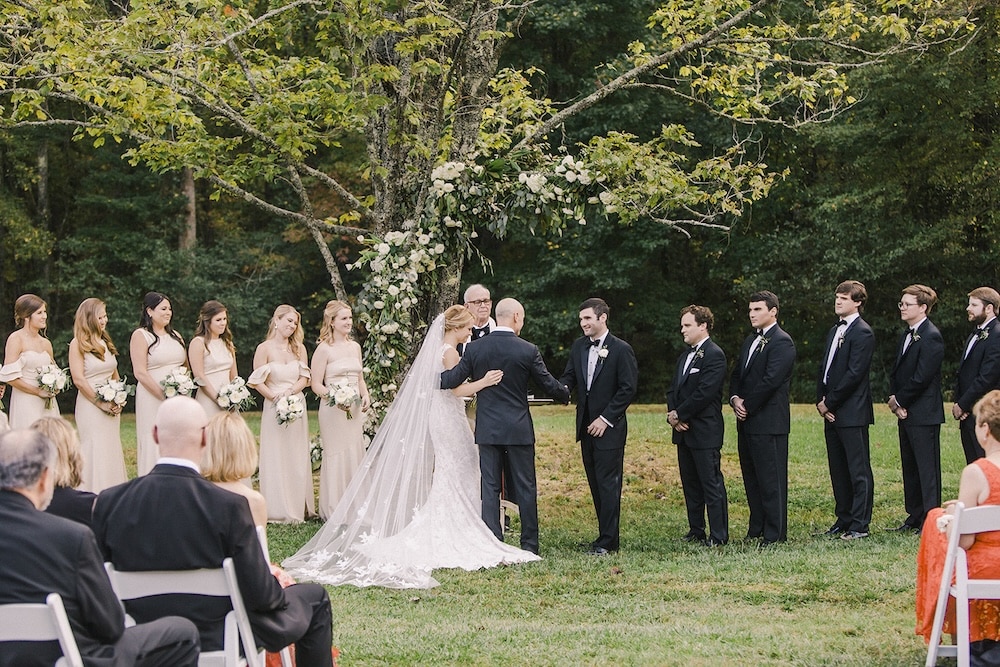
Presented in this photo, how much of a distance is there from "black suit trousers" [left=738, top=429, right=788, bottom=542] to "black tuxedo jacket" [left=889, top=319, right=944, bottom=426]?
112 centimetres

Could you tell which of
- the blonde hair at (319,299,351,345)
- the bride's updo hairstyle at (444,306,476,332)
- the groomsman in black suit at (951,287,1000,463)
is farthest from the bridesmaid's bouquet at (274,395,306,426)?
the groomsman in black suit at (951,287,1000,463)

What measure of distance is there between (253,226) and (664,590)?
1008 inches

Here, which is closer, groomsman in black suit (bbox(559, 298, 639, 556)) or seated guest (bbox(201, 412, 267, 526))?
seated guest (bbox(201, 412, 267, 526))

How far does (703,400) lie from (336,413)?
372cm

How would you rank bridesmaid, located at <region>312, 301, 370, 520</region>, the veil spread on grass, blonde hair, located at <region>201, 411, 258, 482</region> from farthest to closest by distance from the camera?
bridesmaid, located at <region>312, 301, 370, 520</region>
the veil spread on grass
blonde hair, located at <region>201, 411, 258, 482</region>

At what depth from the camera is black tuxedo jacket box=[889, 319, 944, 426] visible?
32.1 ft

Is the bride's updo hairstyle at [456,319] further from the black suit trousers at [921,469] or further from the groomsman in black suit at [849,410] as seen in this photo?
the black suit trousers at [921,469]

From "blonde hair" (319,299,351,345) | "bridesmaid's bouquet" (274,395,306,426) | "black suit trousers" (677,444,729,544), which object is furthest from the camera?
"blonde hair" (319,299,351,345)

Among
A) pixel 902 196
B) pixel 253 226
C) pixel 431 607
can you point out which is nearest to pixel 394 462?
pixel 431 607

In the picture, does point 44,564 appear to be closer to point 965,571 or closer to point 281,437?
point 965,571

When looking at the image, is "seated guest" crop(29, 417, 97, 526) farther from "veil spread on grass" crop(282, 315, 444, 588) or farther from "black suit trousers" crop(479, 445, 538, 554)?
"black suit trousers" crop(479, 445, 538, 554)

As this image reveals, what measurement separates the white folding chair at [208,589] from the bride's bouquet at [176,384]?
5896 millimetres

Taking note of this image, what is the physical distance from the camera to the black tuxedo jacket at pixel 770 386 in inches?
383

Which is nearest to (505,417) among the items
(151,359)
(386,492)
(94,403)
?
(386,492)
